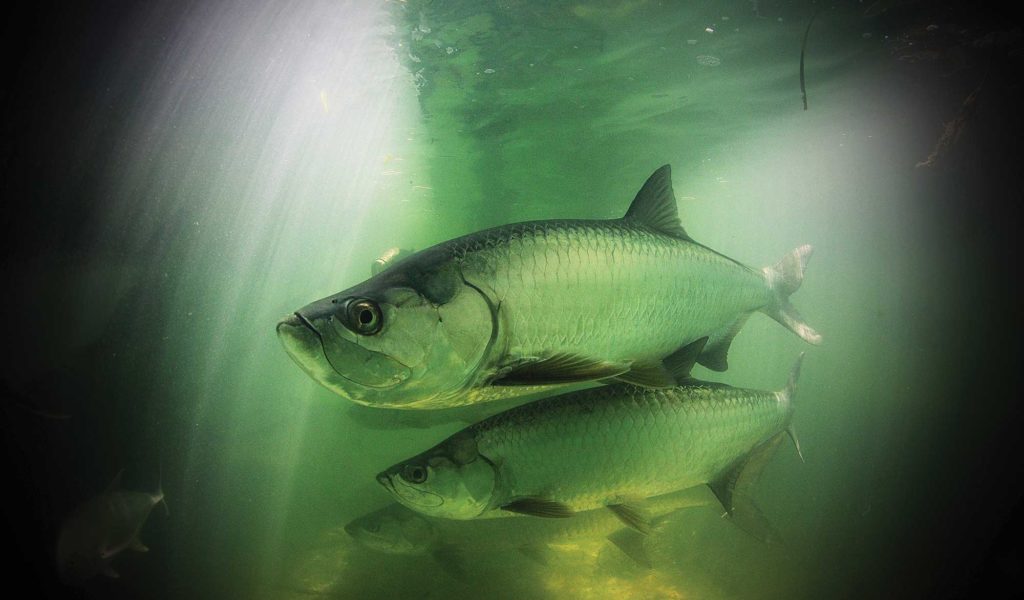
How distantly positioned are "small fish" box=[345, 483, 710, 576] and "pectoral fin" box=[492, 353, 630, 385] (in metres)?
4.44

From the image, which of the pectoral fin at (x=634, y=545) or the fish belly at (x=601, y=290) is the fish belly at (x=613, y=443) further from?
the pectoral fin at (x=634, y=545)

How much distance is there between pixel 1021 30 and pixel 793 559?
9.43 meters

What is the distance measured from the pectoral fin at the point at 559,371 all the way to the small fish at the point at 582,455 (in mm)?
802

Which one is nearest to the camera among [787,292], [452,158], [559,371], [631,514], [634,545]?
[559,371]

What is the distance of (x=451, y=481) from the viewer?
8.76 feet

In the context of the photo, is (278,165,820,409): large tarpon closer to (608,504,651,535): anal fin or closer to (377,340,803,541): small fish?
(377,340,803,541): small fish

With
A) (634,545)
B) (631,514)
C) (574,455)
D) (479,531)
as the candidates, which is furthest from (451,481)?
(479,531)

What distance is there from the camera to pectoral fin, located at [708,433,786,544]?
10.3ft

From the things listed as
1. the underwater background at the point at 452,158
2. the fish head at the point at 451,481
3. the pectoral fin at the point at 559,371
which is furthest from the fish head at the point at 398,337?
the underwater background at the point at 452,158

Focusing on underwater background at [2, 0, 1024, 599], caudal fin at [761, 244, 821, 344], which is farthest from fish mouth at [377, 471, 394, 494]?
underwater background at [2, 0, 1024, 599]

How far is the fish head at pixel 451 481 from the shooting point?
267 centimetres

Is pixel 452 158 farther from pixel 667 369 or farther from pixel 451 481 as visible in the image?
pixel 667 369

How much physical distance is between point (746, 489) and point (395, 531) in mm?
4786

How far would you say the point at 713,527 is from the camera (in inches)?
392
